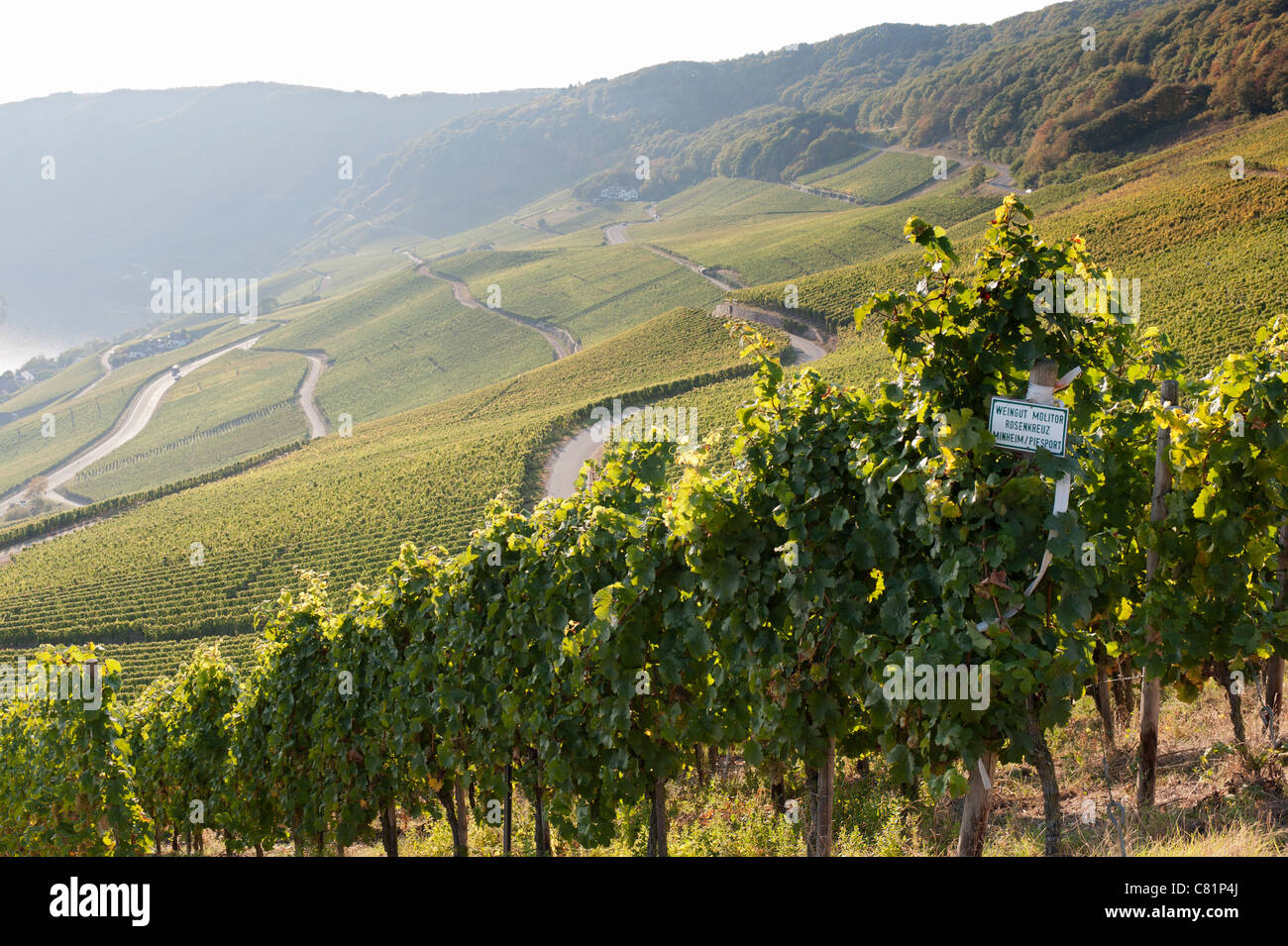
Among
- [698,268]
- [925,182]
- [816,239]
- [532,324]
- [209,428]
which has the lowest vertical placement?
[209,428]

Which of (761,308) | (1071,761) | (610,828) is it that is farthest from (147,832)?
(761,308)

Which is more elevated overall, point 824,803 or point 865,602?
point 865,602

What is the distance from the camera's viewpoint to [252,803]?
12.7 m

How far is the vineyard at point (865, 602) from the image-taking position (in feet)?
14.9

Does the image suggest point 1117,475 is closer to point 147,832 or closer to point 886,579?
point 886,579

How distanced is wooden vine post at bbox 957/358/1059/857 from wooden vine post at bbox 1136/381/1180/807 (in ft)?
6.90

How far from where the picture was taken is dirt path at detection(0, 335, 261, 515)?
101250 millimetres

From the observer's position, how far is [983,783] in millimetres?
4812

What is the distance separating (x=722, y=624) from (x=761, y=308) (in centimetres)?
7248

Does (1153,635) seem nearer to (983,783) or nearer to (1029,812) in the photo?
(1029,812)

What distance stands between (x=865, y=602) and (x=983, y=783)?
126 cm

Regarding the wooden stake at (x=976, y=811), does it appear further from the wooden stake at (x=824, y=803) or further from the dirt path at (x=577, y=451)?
the dirt path at (x=577, y=451)

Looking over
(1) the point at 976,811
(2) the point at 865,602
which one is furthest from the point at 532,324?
(1) the point at 976,811
